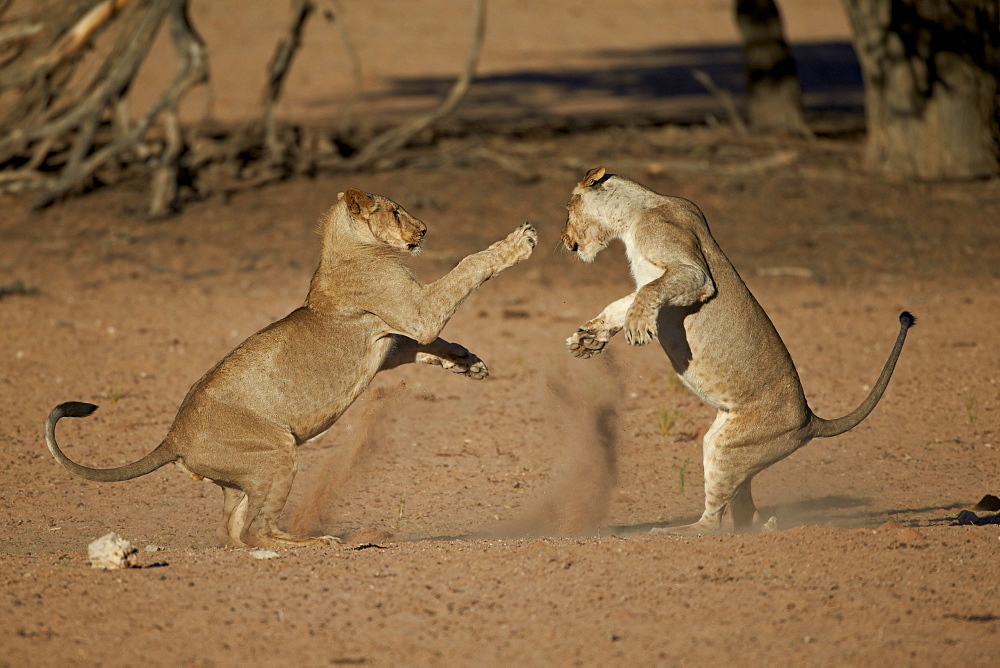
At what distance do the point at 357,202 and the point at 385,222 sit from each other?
188 mm

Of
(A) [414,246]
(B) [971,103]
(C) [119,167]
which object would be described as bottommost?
(C) [119,167]

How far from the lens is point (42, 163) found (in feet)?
47.4

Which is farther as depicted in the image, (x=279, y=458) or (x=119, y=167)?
(x=119, y=167)

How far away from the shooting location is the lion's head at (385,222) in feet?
20.5

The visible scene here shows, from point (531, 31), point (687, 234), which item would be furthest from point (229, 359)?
point (531, 31)

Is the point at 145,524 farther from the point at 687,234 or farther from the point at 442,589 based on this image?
the point at 687,234

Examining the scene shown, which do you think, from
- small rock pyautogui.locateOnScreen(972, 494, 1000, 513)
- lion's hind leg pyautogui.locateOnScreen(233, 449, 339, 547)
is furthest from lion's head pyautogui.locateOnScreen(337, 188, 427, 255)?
small rock pyautogui.locateOnScreen(972, 494, 1000, 513)

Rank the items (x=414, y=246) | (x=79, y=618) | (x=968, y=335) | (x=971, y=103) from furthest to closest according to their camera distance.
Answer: (x=971, y=103) → (x=968, y=335) → (x=414, y=246) → (x=79, y=618)

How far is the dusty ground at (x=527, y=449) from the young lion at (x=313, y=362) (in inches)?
17.4

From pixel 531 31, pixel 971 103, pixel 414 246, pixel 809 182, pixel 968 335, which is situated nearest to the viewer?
pixel 414 246

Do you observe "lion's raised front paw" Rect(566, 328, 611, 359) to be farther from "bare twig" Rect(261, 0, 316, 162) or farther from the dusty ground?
"bare twig" Rect(261, 0, 316, 162)

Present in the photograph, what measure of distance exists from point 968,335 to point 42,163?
10859 millimetres

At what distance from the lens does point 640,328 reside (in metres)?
5.34

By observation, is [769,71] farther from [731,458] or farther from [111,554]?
[111,554]
